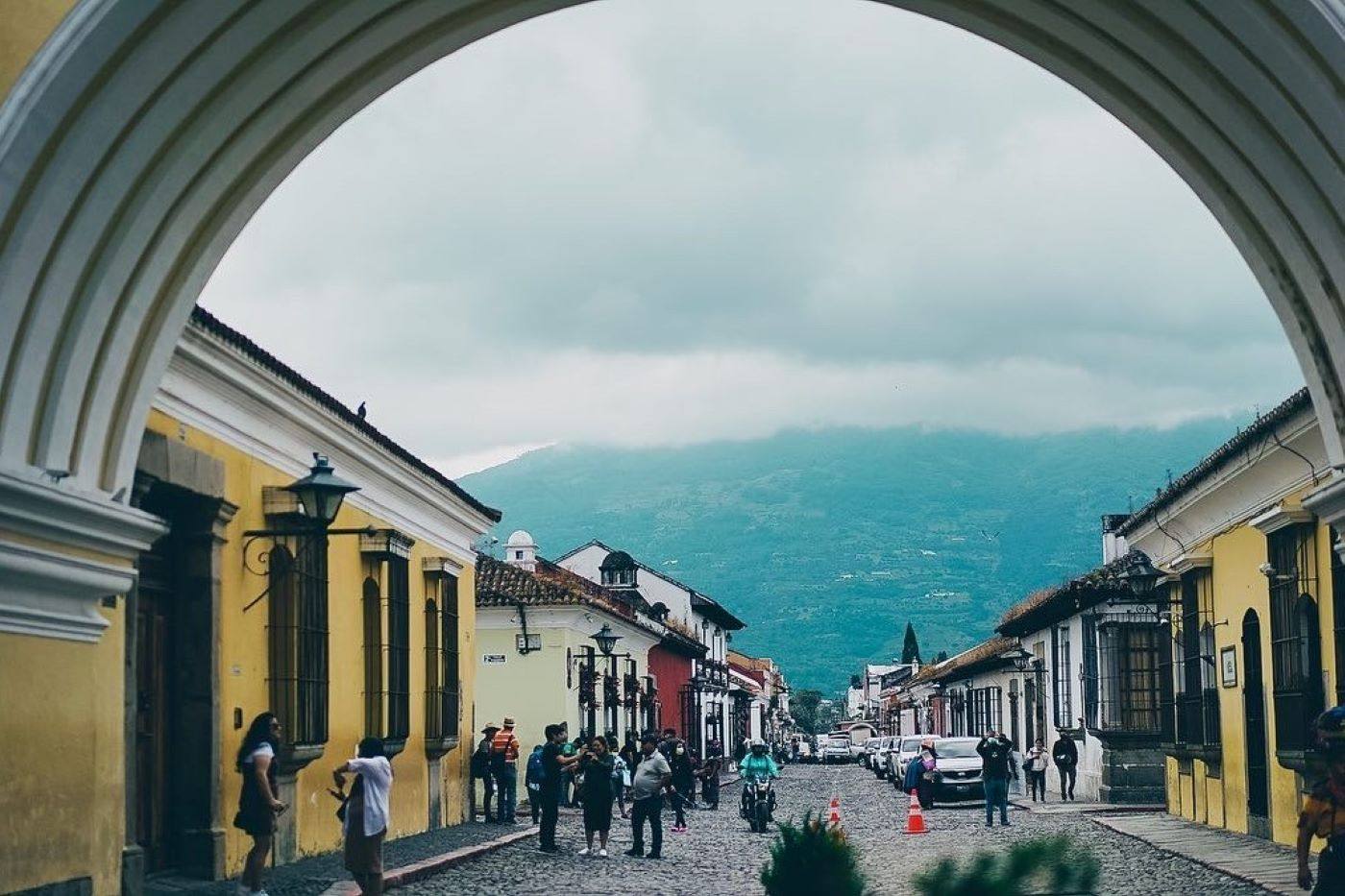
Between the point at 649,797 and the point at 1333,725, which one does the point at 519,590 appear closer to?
the point at 649,797

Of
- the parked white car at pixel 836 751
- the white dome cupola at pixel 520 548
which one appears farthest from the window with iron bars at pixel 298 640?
the parked white car at pixel 836 751

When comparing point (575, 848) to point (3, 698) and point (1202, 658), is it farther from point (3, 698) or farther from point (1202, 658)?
point (3, 698)

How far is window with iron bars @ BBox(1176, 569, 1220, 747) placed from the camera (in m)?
22.1

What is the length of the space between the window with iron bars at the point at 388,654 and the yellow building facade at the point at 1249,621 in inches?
337

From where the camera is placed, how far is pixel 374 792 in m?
13.0

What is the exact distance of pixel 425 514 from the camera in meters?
23.2

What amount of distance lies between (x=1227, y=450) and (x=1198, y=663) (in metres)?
4.44

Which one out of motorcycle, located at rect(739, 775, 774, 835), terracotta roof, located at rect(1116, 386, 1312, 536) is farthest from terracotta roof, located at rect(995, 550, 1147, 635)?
motorcycle, located at rect(739, 775, 774, 835)

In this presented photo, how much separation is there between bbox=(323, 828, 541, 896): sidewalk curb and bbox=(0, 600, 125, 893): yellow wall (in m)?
5.05

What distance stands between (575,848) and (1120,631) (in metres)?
10.6

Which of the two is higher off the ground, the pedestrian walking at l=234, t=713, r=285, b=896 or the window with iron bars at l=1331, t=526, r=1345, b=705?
the window with iron bars at l=1331, t=526, r=1345, b=705

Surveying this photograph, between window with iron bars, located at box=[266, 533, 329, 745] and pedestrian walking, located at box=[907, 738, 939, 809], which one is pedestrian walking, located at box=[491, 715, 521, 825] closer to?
window with iron bars, located at box=[266, 533, 329, 745]

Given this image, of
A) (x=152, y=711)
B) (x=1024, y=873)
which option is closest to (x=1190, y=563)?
(x=152, y=711)

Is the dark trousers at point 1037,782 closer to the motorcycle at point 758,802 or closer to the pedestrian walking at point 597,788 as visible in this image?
the motorcycle at point 758,802
